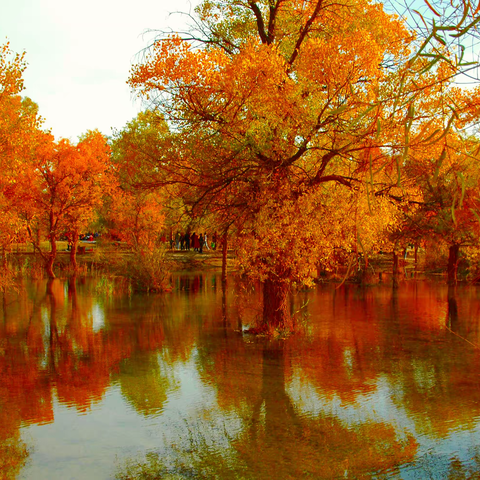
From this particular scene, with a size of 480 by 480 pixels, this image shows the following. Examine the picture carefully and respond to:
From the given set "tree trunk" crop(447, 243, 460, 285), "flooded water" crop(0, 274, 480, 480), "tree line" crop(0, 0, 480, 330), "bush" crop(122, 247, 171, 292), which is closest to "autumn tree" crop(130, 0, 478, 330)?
"tree line" crop(0, 0, 480, 330)

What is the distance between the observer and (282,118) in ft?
41.6

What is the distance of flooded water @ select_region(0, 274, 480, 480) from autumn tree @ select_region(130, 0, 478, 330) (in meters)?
2.55

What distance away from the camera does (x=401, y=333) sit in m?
16.3

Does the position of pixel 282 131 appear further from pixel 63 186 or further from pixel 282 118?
pixel 63 186

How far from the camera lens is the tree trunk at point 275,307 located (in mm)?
14914

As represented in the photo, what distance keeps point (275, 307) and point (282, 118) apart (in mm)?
5318

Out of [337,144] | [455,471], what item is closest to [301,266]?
[337,144]

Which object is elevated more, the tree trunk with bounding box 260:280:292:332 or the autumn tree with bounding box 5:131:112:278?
the autumn tree with bounding box 5:131:112:278

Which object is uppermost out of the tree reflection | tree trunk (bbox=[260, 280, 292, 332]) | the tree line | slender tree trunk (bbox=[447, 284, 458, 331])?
the tree line

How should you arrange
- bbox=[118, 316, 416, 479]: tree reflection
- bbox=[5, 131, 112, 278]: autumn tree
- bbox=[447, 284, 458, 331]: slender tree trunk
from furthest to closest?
bbox=[5, 131, 112, 278]: autumn tree, bbox=[447, 284, 458, 331]: slender tree trunk, bbox=[118, 316, 416, 479]: tree reflection

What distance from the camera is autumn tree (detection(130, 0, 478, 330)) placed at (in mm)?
12047

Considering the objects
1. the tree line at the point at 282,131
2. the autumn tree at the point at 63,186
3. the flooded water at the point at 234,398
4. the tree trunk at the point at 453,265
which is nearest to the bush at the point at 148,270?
the flooded water at the point at 234,398

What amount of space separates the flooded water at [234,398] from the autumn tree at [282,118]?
2.55 meters

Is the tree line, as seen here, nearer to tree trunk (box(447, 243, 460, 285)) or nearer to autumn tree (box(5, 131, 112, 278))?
tree trunk (box(447, 243, 460, 285))
